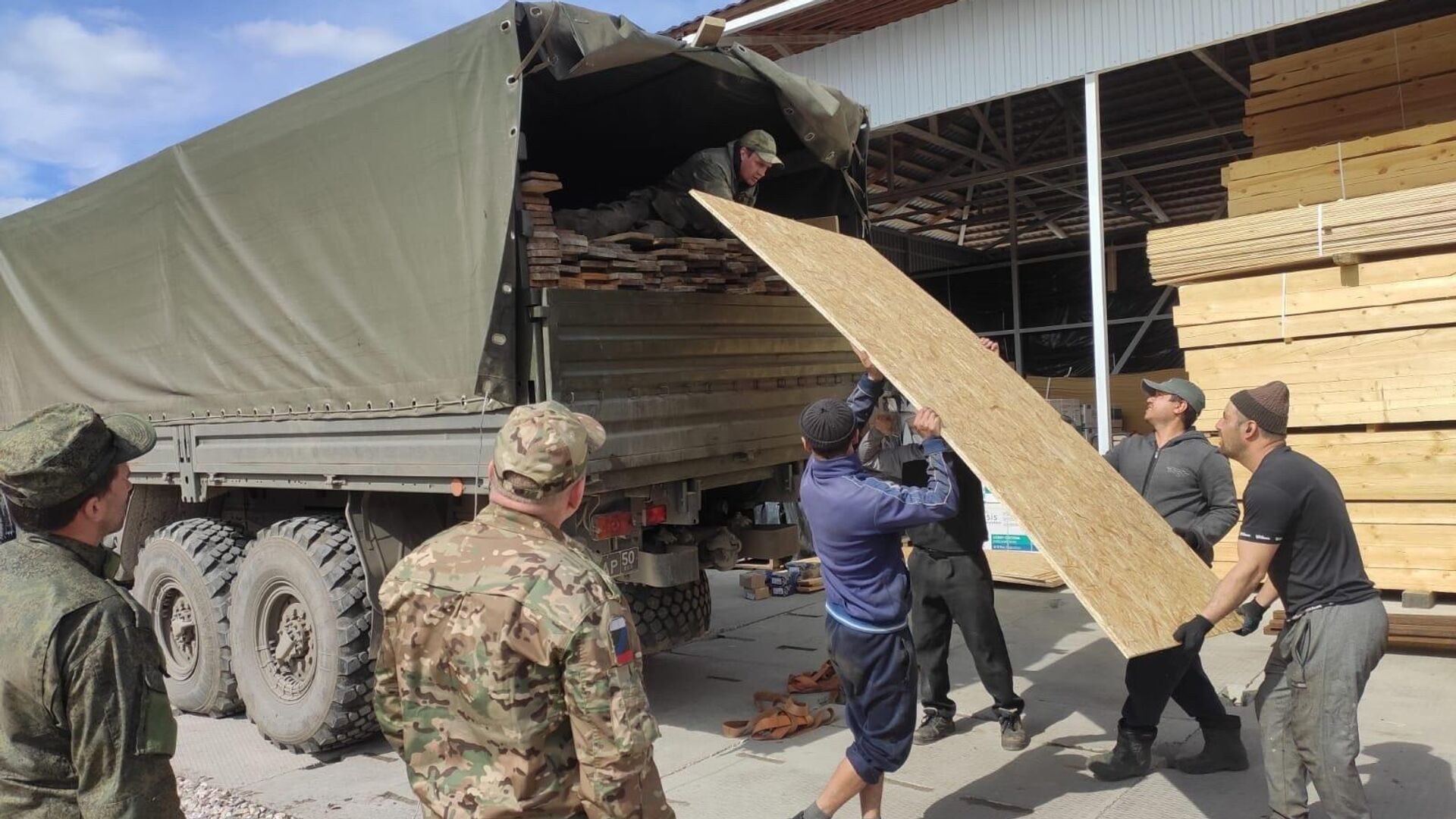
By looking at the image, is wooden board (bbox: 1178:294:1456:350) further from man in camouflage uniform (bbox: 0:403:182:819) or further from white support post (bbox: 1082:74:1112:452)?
man in camouflage uniform (bbox: 0:403:182:819)

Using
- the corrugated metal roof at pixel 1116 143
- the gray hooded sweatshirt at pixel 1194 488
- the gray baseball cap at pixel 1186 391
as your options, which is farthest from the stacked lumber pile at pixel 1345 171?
the gray hooded sweatshirt at pixel 1194 488

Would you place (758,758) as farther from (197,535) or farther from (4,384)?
(4,384)

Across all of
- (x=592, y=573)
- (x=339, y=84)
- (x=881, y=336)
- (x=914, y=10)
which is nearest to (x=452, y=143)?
(x=339, y=84)

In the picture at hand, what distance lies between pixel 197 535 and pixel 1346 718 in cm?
548

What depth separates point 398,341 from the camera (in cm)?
454

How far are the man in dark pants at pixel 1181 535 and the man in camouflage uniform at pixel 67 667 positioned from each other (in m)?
3.51

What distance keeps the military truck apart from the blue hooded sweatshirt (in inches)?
42.1

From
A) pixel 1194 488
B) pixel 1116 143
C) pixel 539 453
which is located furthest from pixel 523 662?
pixel 1116 143

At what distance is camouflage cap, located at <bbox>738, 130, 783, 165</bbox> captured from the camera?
5219 mm

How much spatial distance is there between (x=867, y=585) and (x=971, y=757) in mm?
1414

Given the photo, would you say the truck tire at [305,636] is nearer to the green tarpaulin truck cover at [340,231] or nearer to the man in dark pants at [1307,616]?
the green tarpaulin truck cover at [340,231]

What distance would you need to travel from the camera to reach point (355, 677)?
4.78 meters

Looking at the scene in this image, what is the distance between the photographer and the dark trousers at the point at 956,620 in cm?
454

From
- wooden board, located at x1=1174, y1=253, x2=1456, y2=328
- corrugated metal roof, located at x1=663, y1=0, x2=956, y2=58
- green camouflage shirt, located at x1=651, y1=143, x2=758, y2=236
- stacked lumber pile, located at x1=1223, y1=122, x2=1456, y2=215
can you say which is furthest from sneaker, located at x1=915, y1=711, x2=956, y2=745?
corrugated metal roof, located at x1=663, y1=0, x2=956, y2=58
